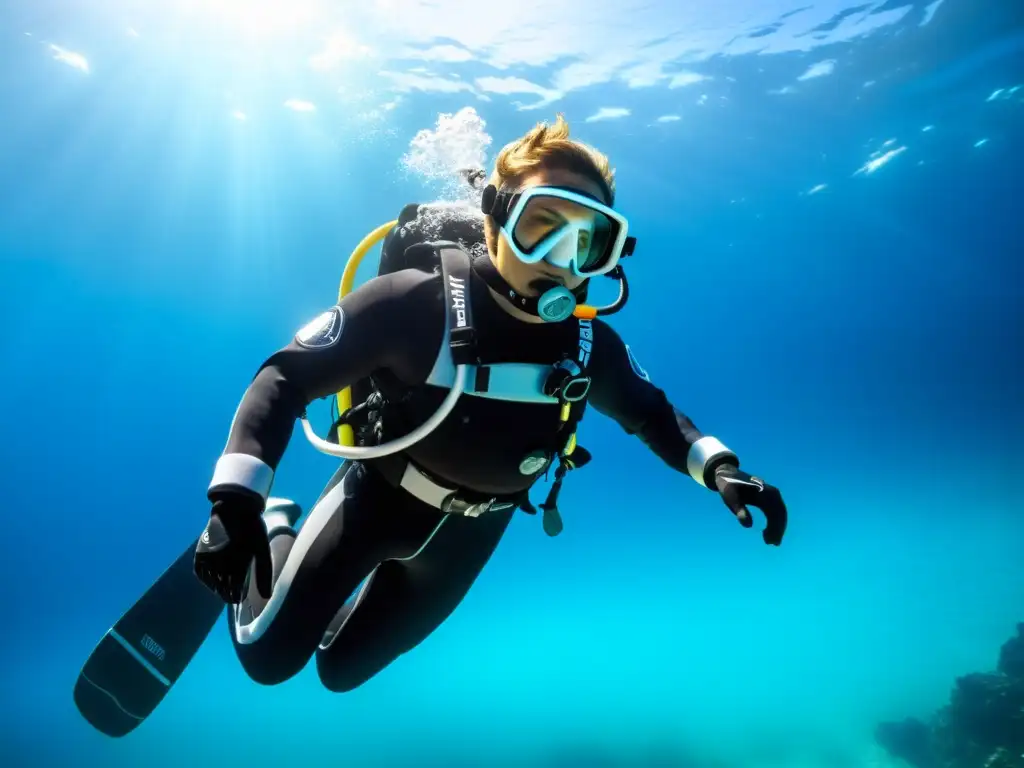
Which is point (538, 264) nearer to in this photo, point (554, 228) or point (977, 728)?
point (554, 228)

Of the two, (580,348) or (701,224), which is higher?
(701,224)

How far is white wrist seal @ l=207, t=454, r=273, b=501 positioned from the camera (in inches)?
62.7

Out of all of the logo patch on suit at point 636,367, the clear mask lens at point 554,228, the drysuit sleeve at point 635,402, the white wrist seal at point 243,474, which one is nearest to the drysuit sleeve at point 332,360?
the white wrist seal at point 243,474

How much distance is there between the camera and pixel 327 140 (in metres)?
15.8

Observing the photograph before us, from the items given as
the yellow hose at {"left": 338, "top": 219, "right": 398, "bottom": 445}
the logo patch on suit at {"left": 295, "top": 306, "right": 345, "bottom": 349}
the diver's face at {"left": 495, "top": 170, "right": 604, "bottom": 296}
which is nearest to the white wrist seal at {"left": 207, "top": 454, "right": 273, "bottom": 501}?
the logo patch on suit at {"left": 295, "top": 306, "right": 345, "bottom": 349}

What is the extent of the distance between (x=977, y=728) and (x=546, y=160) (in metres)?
17.9

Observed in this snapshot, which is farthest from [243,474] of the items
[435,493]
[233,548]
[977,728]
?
[977,728]

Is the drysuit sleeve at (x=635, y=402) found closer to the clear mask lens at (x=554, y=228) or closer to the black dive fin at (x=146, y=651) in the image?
the clear mask lens at (x=554, y=228)

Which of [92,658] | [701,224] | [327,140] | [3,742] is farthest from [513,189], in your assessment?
[3,742]

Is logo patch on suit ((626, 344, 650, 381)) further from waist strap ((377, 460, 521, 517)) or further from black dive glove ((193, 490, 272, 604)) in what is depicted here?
black dive glove ((193, 490, 272, 604))

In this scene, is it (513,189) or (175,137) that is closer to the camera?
(513,189)

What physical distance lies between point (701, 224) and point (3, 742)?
1569 inches

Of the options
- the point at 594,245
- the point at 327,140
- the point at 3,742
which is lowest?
the point at 3,742

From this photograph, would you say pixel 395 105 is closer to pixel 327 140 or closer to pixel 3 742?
pixel 327 140
